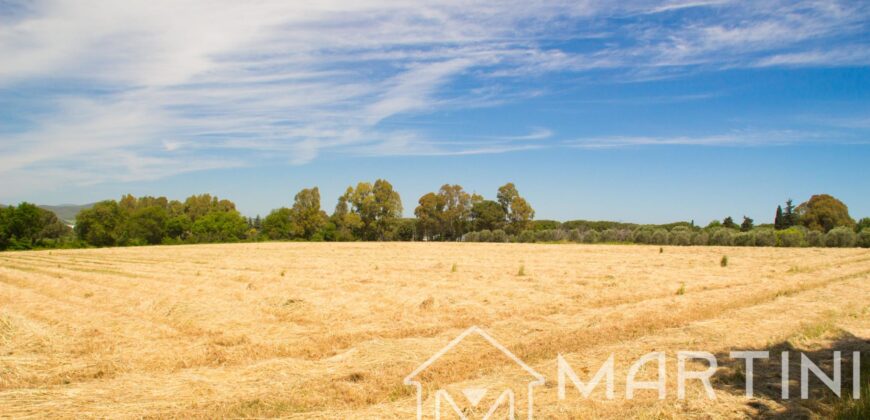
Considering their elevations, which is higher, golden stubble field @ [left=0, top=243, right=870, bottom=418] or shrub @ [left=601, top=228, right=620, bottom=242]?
shrub @ [left=601, top=228, right=620, bottom=242]

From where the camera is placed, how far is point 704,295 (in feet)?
56.2

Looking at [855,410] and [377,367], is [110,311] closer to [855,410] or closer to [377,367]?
[377,367]

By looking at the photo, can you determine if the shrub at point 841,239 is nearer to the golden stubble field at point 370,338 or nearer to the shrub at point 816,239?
the shrub at point 816,239

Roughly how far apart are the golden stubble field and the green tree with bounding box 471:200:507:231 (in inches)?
2911

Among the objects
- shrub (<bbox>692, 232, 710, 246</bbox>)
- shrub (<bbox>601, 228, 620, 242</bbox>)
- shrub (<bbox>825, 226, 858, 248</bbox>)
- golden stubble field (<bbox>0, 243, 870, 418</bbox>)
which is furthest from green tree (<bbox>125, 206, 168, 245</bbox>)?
shrub (<bbox>825, 226, 858, 248</bbox>)

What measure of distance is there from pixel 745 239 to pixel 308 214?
71572 mm

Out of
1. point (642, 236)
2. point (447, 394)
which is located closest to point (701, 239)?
point (642, 236)

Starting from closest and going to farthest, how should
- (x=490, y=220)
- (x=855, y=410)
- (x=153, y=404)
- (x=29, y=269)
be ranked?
(x=855, y=410), (x=153, y=404), (x=29, y=269), (x=490, y=220)

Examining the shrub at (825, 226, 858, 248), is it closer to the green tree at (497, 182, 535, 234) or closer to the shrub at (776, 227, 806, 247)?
the shrub at (776, 227, 806, 247)

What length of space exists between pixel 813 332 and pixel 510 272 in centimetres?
1510

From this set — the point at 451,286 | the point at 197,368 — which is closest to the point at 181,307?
the point at 197,368

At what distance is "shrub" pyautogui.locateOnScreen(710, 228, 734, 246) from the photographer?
56.4 meters

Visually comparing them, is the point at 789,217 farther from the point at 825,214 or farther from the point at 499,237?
the point at 499,237

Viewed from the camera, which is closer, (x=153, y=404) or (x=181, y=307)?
(x=153, y=404)
